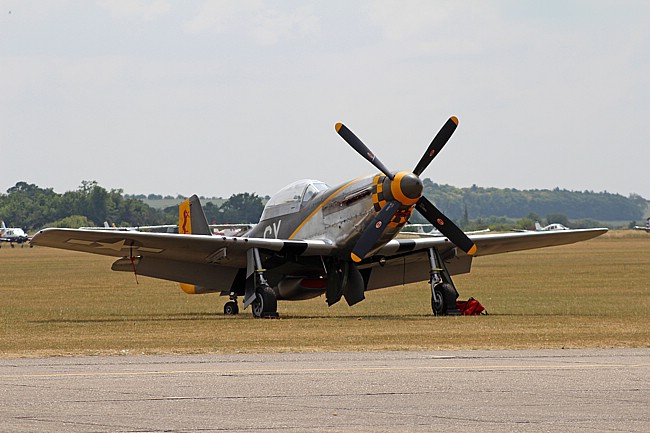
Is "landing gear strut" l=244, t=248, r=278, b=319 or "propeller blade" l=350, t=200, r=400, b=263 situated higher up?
"propeller blade" l=350, t=200, r=400, b=263

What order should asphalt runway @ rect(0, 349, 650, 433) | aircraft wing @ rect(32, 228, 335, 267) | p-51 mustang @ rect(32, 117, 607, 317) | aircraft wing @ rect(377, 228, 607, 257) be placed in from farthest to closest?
aircraft wing @ rect(377, 228, 607, 257) → aircraft wing @ rect(32, 228, 335, 267) → p-51 mustang @ rect(32, 117, 607, 317) → asphalt runway @ rect(0, 349, 650, 433)

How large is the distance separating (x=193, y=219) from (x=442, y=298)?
6.98m


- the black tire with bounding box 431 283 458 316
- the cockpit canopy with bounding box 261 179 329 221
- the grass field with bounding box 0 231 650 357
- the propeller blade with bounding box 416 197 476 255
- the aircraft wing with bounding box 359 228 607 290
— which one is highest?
the cockpit canopy with bounding box 261 179 329 221

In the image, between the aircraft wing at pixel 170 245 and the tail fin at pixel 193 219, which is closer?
the aircraft wing at pixel 170 245

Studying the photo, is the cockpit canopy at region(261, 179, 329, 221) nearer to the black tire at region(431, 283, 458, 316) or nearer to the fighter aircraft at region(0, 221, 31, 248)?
→ the black tire at region(431, 283, 458, 316)

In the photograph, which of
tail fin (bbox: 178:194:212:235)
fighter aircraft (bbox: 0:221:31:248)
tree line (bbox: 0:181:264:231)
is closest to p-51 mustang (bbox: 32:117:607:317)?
tail fin (bbox: 178:194:212:235)

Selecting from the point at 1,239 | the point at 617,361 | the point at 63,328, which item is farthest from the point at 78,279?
the point at 1,239

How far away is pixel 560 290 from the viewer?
31453 mm

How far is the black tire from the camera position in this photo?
2162cm

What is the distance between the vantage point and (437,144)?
21.1m

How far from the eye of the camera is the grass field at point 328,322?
50.7 ft

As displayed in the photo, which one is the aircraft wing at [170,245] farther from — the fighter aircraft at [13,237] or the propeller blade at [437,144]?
the fighter aircraft at [13,237]

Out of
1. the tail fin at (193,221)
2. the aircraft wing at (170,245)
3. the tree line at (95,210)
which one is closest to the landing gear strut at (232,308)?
the aircraft wing at (170,245)

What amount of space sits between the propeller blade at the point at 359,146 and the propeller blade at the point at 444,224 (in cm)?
87
